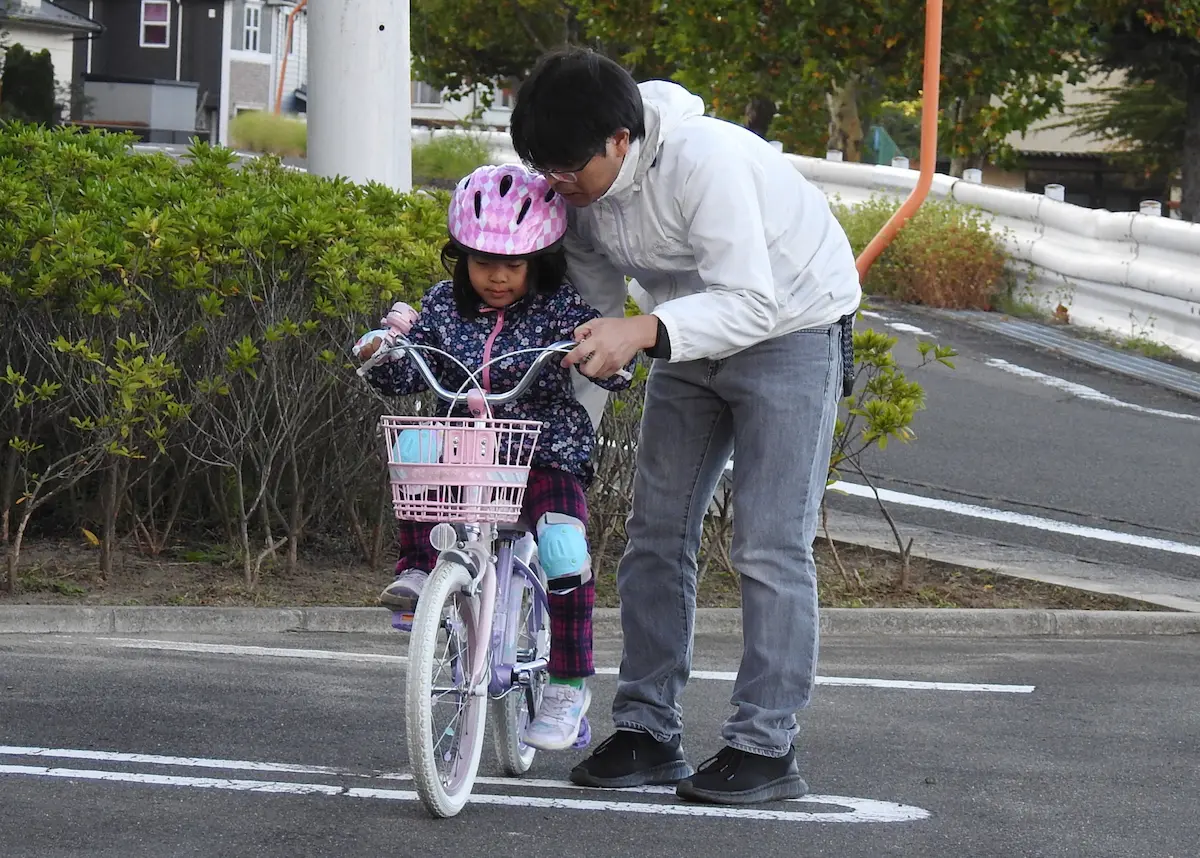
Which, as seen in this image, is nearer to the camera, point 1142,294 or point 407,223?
point 407,223

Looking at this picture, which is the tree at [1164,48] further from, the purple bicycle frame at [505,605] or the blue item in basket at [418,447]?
the blue item in basket at [418,447]

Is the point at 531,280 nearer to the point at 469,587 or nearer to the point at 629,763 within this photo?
the point at 469,587

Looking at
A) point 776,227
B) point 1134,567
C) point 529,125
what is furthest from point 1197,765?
point 1134,567

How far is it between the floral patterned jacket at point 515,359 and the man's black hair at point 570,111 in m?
0.40

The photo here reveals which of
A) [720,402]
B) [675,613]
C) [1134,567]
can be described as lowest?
[1134,567]

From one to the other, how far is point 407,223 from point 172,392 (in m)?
1.18

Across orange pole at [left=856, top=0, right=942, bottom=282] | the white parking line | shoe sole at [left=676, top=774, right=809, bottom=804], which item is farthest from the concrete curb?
shoe sole at [left=676, top=774, right=809, bottom=804]

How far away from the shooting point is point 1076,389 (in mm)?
14320

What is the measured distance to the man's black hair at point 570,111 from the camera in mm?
4441

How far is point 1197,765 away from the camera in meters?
5.76

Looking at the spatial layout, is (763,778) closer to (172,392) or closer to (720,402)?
(720,402)

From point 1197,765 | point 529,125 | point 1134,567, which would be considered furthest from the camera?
point 1134,567

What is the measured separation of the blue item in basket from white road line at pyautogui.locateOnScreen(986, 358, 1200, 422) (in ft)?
32.2

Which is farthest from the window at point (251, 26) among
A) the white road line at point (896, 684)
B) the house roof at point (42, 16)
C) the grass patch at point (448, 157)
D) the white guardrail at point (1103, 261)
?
the white road line at point (896, 684)
